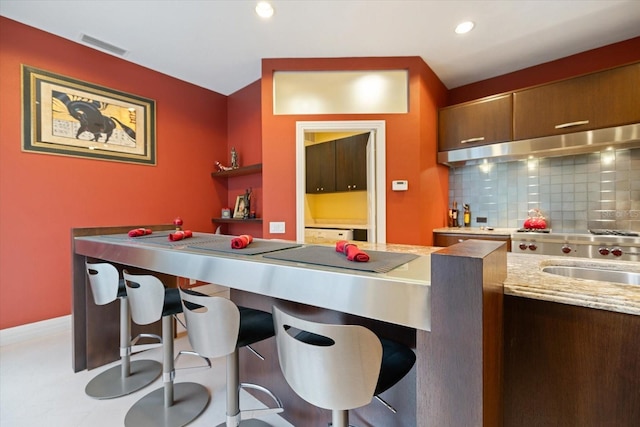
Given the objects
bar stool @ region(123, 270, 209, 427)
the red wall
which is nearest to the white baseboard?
bar stool @ region(123, 270, 209, 427)

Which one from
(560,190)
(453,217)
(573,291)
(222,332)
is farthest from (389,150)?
(222,332)

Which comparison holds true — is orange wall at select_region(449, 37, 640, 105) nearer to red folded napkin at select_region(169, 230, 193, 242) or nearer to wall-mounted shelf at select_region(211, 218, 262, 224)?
wall-mounted shelf at select_region(211, 218, 262, 224)

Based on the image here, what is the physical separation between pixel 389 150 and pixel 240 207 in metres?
2.07

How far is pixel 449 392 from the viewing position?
0.65 metres

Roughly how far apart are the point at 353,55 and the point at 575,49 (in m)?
2.16

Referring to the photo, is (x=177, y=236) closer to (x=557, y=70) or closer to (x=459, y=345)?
(x=459, y=345)

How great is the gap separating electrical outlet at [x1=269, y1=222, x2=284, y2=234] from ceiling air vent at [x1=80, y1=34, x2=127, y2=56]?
235 centimetres

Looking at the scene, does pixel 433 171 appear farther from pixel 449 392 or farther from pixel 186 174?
A: pixel 186 174

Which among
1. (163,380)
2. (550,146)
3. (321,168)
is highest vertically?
(321,168)

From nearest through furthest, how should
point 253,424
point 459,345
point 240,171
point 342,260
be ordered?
point 459,345, point 342,260, point 253,424, point 240,171

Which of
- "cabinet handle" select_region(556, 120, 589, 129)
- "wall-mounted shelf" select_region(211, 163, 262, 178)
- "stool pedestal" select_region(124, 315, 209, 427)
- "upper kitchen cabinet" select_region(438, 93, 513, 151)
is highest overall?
"upper kitchen cabinet" select_region(438, 93, 513, 151)

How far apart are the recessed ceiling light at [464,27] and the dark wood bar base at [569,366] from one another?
2460mm

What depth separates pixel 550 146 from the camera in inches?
102

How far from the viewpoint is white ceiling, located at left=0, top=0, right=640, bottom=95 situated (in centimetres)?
219
